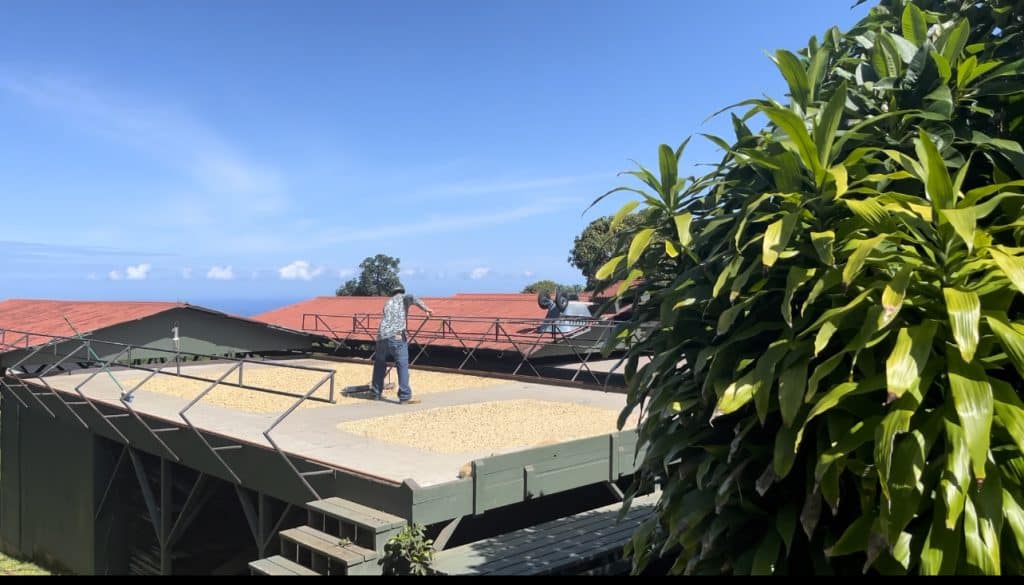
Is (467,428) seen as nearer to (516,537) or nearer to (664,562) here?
(516,537)

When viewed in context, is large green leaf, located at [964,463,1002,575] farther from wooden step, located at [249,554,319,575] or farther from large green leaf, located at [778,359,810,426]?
wooden step, located at [249,554,319,575]

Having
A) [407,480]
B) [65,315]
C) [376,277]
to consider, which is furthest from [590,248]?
[407,480]

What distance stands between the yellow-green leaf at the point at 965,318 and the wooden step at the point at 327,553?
442cm

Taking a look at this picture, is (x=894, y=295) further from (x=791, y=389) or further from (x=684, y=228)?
(x=684, y=228)

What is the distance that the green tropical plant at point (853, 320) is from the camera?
2289 mm

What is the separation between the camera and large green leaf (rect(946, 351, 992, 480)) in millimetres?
2115

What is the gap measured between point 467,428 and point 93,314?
11099 millimetres

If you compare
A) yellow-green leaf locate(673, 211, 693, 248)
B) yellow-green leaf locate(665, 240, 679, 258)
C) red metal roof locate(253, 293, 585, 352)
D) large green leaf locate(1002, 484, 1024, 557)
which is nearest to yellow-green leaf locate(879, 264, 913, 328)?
large green leaf locate(1002, 484, 1024, 557)

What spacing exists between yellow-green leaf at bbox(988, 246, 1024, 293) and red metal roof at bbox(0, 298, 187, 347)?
50.7 feet

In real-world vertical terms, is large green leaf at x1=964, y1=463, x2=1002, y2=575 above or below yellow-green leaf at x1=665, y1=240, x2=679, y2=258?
below

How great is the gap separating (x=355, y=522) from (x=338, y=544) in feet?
0.68

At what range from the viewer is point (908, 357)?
7.45 ft

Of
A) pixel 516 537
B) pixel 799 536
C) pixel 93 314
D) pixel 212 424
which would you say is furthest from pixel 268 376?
pixel 799 536

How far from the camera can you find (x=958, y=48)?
2998 millimetres
